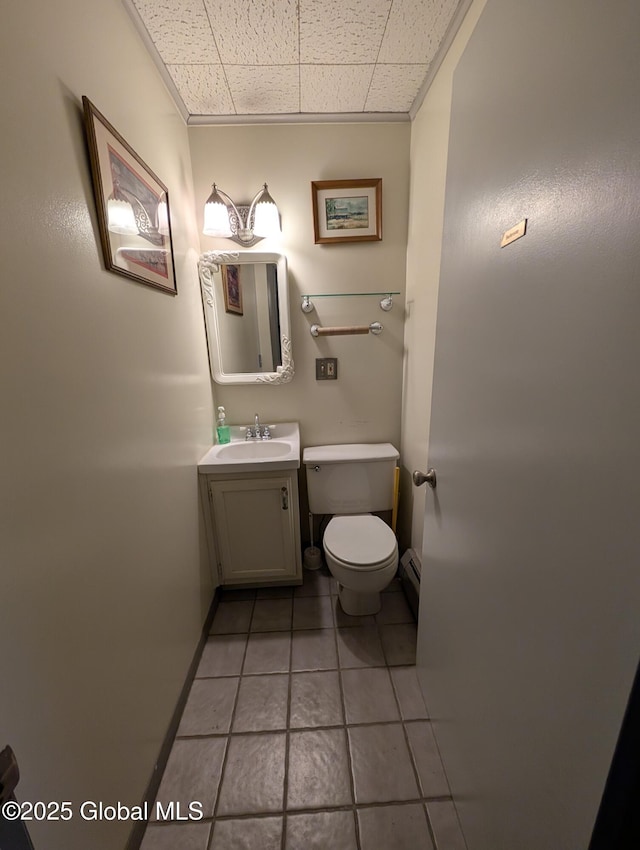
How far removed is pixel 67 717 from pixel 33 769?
87 millimetres

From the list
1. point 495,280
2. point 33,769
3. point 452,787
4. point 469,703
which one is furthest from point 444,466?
point 33,769

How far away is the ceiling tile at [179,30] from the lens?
1.03m

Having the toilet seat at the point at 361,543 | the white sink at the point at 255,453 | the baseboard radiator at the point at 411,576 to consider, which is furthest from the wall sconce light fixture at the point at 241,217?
the baseboard radiator at the point at 411,576

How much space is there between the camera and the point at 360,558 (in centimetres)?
144

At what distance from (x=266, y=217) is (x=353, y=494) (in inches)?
59.9

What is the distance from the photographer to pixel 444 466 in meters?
0.98

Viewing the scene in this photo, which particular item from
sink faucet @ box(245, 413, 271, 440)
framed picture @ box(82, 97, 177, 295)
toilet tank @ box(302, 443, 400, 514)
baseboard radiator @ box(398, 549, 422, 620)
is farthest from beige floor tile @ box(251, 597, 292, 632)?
framed picture @ box(82, 97, 177, 295)

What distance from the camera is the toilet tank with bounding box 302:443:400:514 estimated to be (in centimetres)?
180

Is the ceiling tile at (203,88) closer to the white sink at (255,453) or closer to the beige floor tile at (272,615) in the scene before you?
the white sink at (255,453)

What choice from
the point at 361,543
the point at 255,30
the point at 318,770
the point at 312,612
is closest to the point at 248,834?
the point at 318,770

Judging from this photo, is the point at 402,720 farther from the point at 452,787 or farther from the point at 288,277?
the point at 288,277

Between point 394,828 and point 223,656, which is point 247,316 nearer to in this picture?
point 223,656

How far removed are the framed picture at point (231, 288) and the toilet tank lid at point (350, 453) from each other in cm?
89

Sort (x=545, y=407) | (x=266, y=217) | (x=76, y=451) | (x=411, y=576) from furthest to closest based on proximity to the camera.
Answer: (x=411, y=576) < (x=266, y=217) < (x=76, y=451) < (x=545, y=407)
